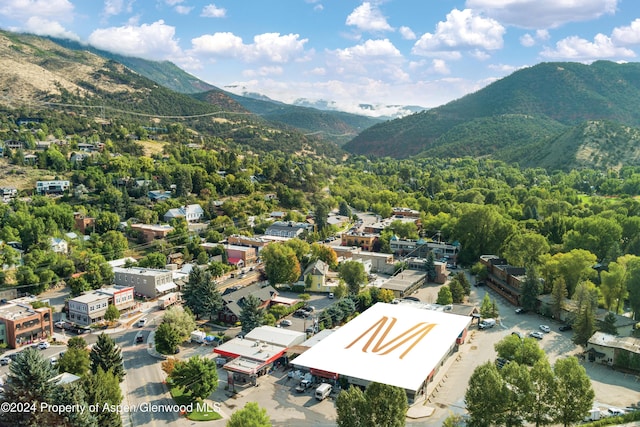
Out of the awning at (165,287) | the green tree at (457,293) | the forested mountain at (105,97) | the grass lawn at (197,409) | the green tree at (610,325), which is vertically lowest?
the awning at (165,287)

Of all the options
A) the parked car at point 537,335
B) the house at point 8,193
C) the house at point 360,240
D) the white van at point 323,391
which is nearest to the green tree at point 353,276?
the parked car at point 537,335

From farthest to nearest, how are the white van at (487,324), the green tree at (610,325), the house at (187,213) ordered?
the house at (187,213), the white van at (487,324), the green tree at (610,325)

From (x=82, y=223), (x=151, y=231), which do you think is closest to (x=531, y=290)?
(x=151, y=231)

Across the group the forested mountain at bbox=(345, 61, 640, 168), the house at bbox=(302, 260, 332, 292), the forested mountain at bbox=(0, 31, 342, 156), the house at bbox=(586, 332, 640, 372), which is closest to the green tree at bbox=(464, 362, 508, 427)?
the house at bbox=(586, 332, 640, 372)

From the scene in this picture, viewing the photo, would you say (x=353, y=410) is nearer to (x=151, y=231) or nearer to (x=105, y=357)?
(x=105, y=357)

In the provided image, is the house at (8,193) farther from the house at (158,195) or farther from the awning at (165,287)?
the awning at (165,287)

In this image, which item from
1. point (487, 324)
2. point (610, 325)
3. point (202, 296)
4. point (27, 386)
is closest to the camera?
point (27, 386)
